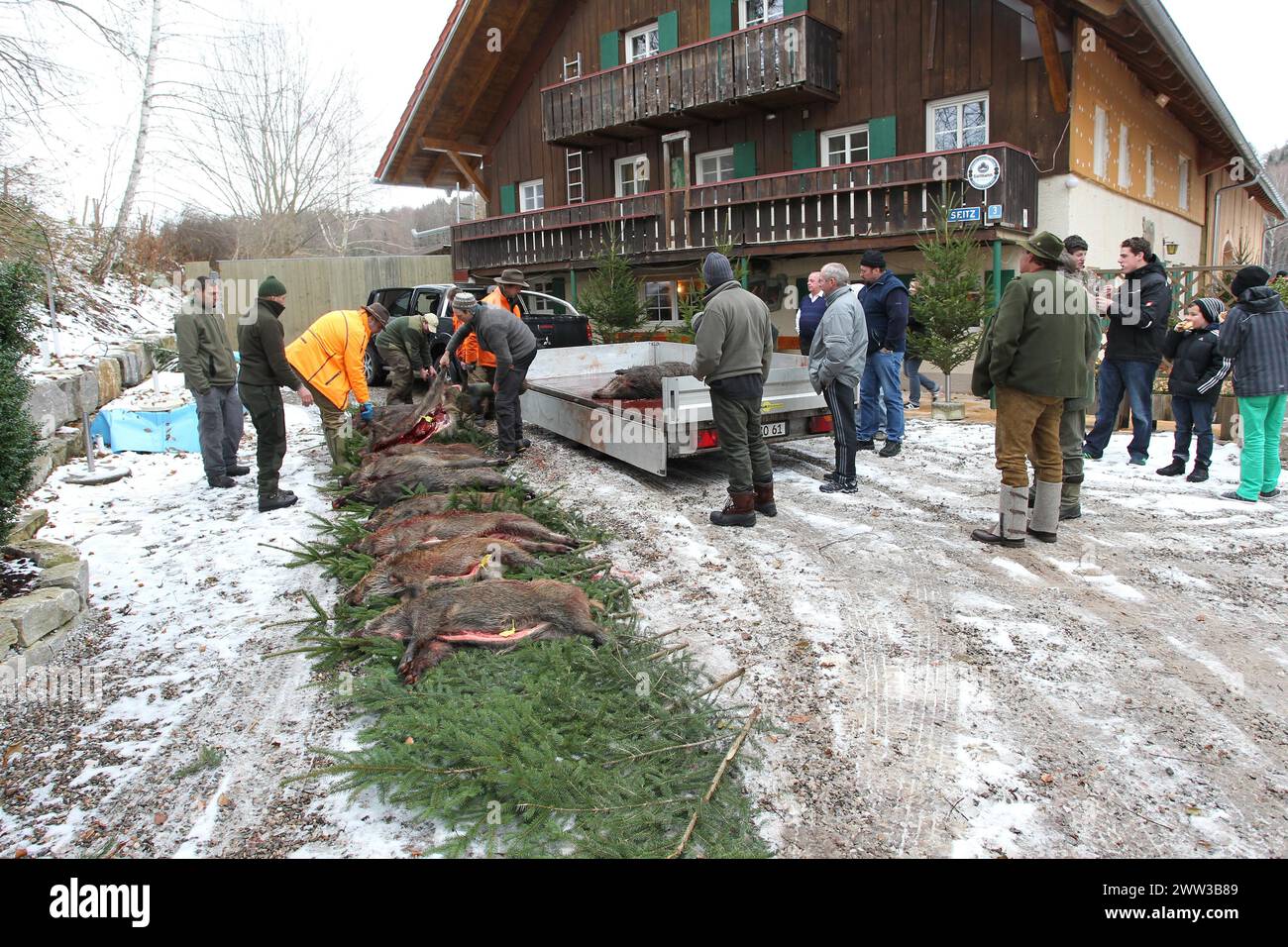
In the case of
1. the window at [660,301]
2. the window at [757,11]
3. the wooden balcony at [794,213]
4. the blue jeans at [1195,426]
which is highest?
the window at [757,11]

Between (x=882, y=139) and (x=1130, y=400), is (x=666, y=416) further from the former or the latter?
(x=882, y=139)

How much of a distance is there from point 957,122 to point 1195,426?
33.2ft

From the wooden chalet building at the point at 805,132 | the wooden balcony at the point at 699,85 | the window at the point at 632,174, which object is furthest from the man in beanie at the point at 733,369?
the window at the point at 632,174

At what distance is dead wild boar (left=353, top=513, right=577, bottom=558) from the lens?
5.18 meters

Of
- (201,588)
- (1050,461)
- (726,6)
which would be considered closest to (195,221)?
(726,6)

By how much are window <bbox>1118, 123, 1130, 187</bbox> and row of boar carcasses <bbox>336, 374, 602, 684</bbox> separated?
15437 millimetres

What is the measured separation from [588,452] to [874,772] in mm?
6130

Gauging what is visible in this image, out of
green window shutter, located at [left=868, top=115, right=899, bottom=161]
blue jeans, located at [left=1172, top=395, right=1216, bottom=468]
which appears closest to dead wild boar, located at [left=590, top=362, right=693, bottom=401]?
blue jeans, located at [left=1172, top=395, right=1216, bottom=468]

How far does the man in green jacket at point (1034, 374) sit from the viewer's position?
5.46 metres

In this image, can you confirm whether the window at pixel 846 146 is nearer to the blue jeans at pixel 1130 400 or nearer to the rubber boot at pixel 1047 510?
the blue jeans at pixel 1130 400

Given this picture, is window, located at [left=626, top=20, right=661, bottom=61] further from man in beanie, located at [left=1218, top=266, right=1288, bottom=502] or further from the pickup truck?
man in beanie, located at [left=1218, top=266, right=1288, bottom=502]

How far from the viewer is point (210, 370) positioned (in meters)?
8.03

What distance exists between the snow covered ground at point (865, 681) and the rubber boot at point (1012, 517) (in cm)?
14

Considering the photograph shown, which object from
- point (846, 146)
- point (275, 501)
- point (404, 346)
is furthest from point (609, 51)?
point (275, 501)
